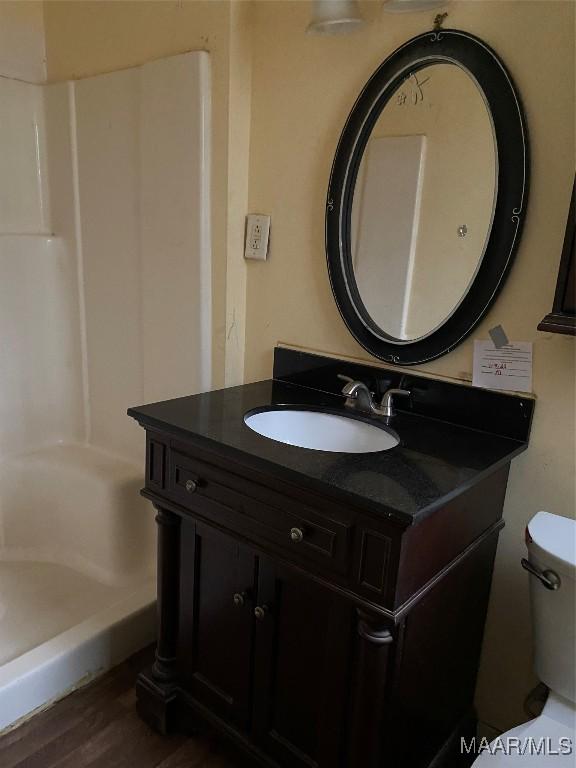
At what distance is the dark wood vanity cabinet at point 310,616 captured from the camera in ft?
3.22

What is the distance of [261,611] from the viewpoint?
3.83 ft

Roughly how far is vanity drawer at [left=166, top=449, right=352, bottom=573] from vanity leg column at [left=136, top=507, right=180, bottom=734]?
5.3 inches

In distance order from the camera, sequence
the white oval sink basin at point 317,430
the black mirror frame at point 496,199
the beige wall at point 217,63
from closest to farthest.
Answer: the black mirror frame at point 496,199
the white oval sink basin at point 317,430
the beige wall at point 217,63

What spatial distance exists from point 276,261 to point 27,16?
1.21 meters

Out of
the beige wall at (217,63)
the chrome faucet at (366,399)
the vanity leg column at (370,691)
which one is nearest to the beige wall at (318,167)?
the beige wall at (217,63)

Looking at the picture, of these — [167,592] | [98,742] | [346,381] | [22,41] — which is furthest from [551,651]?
[22,41]

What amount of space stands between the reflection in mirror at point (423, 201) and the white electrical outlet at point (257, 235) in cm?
28

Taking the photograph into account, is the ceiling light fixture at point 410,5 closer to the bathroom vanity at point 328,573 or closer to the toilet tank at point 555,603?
the bathroom vanity at point 328,573

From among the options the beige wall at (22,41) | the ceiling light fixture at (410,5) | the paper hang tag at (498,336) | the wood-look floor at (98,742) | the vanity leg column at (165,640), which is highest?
the beige wall at (22,41)

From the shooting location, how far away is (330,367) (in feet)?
4.93

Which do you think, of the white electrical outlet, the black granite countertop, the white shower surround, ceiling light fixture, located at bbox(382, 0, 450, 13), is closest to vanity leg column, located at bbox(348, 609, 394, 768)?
the black granite countertop

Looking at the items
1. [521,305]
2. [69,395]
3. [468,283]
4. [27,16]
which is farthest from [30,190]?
[521,305]

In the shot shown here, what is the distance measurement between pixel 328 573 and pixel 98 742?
0.89m

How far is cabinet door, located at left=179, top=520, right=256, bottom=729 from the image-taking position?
1.22 m
